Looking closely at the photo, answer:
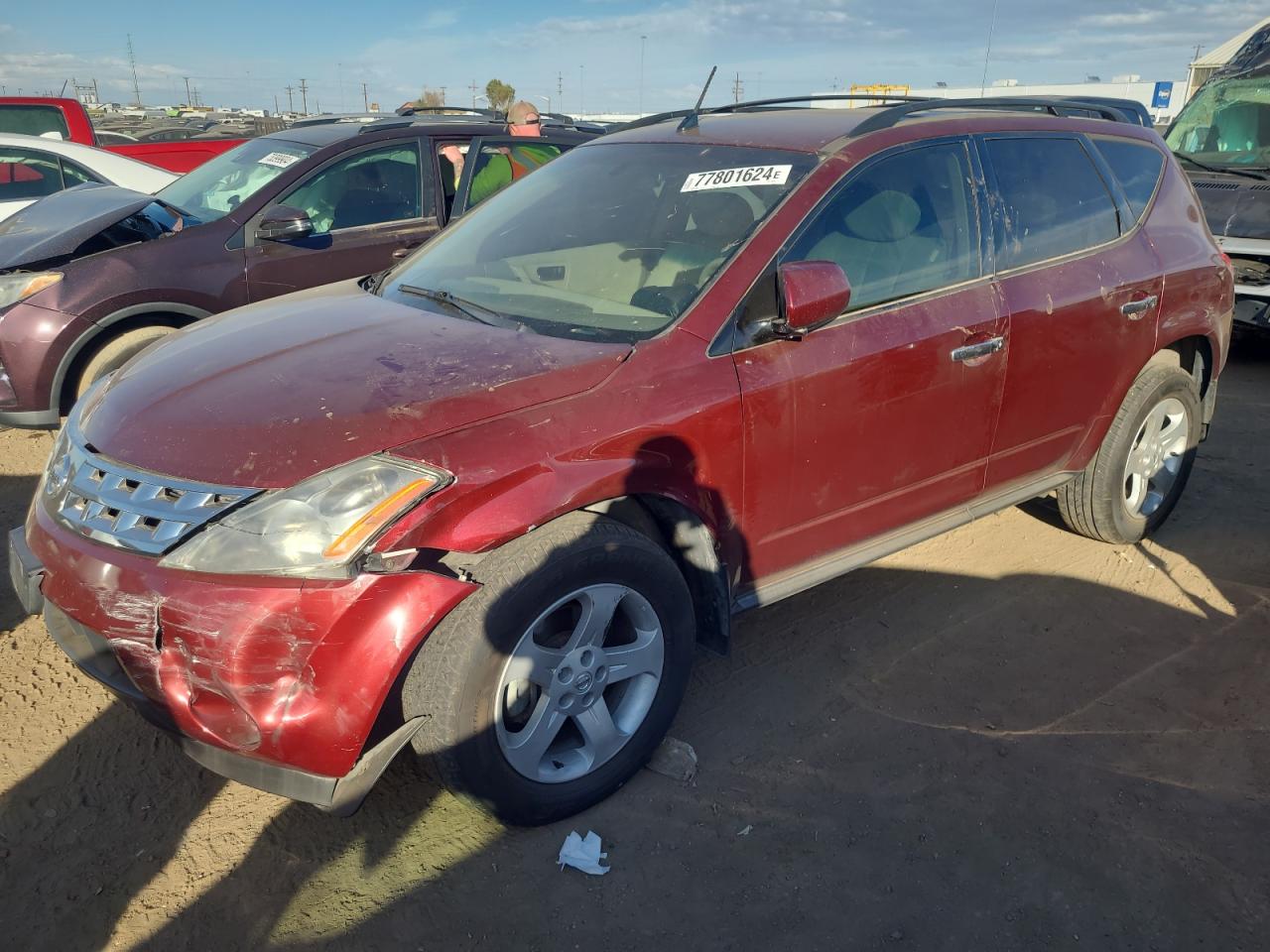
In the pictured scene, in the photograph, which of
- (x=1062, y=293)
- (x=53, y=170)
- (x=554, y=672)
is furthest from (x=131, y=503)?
(x=53, y=170)

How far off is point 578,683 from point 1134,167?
3.34 m

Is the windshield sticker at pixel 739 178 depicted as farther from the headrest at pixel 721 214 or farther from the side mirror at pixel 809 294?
the side mirror at pixel 809 294

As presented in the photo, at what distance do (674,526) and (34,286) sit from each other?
3947 millimetres

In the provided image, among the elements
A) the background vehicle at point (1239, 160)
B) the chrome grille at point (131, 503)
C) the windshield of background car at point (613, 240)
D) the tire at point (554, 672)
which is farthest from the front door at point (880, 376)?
the background vehicle at point (1239, 160)

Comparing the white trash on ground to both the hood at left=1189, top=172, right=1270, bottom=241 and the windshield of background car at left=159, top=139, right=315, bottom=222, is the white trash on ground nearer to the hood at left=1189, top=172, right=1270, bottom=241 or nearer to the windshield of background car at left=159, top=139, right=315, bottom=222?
the windshield of background car at left=159, top=139, right=315, bottom=222

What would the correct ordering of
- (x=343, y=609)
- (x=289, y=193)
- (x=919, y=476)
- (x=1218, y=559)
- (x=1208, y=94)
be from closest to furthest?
(x=343, y=609), (x=919, y=476), (x=1218, y=559), (x=289, y=193), (x=1208, y=94)

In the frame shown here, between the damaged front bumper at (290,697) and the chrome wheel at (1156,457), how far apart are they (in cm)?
333

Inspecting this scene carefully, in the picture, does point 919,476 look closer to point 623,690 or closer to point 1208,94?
point 623,690

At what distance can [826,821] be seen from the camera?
2723mm

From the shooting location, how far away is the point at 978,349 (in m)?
3.36

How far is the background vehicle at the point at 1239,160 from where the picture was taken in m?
7.29

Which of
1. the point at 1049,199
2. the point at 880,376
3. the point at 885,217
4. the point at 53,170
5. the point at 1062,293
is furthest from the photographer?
the point at 53,170

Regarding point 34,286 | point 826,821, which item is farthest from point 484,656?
point 34,286

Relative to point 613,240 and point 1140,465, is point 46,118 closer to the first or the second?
point 613,240
